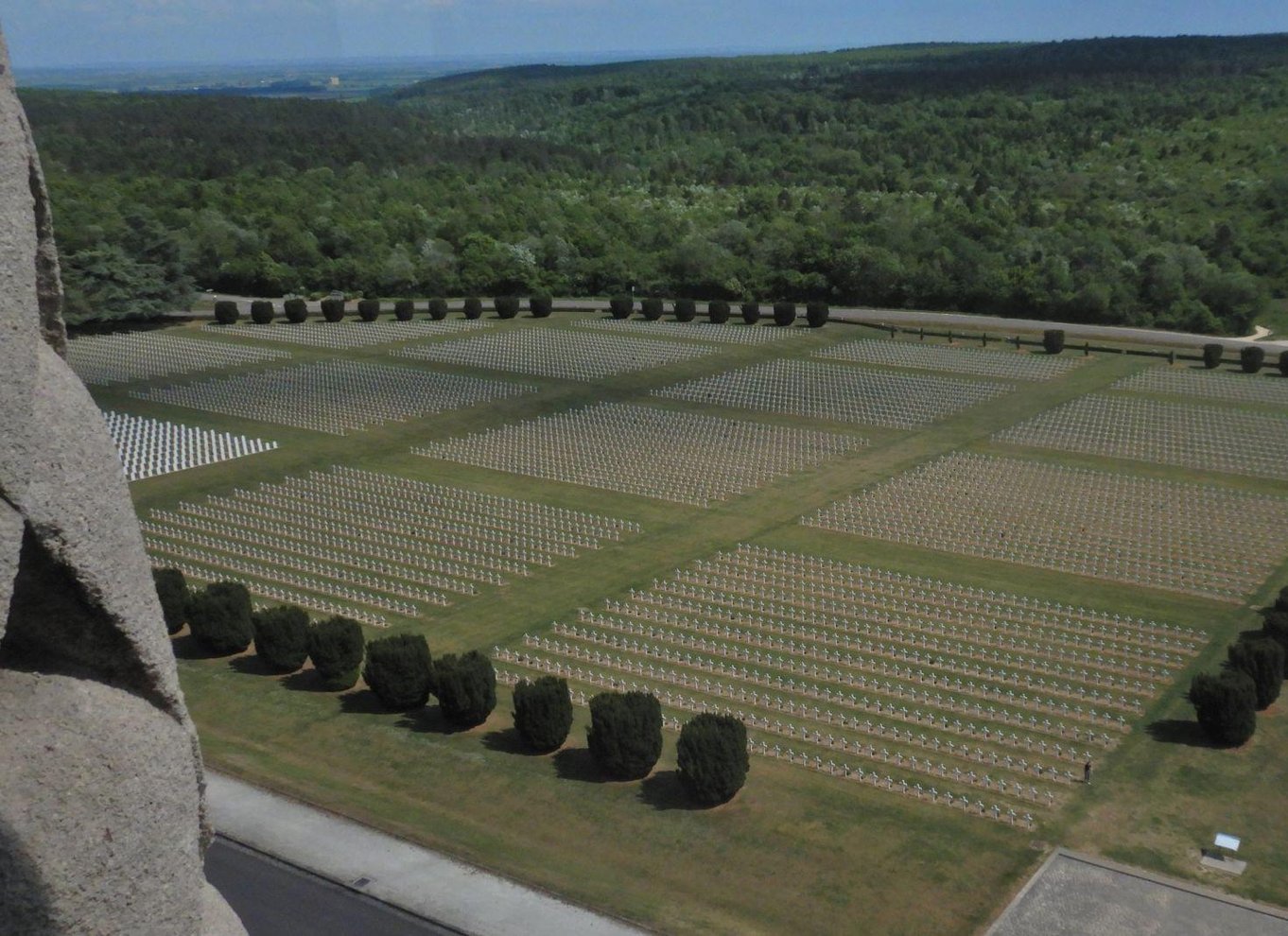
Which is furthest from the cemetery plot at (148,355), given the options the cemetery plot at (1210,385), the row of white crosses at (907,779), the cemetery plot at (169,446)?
the row of white crosses at (907,779)

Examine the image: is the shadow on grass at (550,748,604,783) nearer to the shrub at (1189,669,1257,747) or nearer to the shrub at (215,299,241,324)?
the shrub at (1189,669,1257,747)

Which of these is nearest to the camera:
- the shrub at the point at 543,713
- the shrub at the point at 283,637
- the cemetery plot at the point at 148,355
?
the shrub at the point at 543,713

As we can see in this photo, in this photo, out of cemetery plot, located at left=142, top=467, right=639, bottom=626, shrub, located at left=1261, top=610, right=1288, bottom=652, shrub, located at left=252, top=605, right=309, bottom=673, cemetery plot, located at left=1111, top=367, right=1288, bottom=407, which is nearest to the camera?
shrub, located at left=252, top=605, right=309, bottom=673

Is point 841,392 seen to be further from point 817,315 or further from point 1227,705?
point 1227,705

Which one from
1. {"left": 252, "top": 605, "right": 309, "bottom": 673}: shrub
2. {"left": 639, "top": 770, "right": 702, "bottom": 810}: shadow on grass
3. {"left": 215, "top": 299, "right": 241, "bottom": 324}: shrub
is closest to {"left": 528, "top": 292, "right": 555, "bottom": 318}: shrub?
{"left": 215, "top": 299, "right": 241, "bottom": 324}: shrub

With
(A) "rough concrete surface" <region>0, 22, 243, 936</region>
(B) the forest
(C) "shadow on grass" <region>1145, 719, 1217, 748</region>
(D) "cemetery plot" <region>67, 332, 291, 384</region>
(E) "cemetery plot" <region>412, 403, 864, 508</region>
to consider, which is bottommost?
(C) "shadow on grass" <region>1145, 719, 1217, 748</region>

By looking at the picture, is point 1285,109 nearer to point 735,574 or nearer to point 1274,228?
point 1274,228

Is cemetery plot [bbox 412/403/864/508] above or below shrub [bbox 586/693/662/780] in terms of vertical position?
below

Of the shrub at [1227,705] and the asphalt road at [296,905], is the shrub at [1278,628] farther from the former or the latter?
the asphalt road at [296,905]

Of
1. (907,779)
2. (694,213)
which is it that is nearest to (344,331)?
(694,213)
